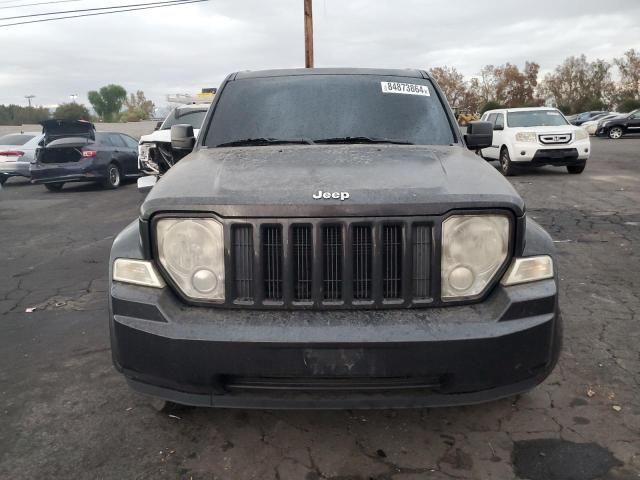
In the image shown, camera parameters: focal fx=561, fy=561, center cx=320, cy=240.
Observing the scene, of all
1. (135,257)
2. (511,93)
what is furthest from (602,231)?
(511,93)

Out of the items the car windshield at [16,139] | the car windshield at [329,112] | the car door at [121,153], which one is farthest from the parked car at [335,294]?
the car windshield at [16,139]

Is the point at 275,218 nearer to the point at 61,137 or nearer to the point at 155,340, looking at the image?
the point at 155,340

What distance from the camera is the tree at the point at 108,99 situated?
81.1 meters

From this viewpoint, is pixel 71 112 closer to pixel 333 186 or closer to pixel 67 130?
pixel 67 130

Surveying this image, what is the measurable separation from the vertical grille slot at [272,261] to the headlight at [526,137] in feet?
41.9

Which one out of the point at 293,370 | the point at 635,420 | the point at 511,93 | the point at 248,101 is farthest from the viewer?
the point at 511,93

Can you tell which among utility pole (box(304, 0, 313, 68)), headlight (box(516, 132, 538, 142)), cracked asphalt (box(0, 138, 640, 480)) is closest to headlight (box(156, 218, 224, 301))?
cracked asphalt (box(0, 138, 640, 480))

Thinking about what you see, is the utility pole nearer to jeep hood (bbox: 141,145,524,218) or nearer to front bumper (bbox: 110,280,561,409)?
jeep hood (bbox: 141,145,524,218)

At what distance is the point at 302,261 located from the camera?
2385mm

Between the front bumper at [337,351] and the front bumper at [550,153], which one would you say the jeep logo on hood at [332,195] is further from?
the front bumper at [550,153]

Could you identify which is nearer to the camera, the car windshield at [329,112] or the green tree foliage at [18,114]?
the car windshield at [329,112]

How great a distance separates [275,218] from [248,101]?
1.81 m

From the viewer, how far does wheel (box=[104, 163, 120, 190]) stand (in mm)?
14781

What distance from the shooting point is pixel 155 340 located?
232 centimetres
